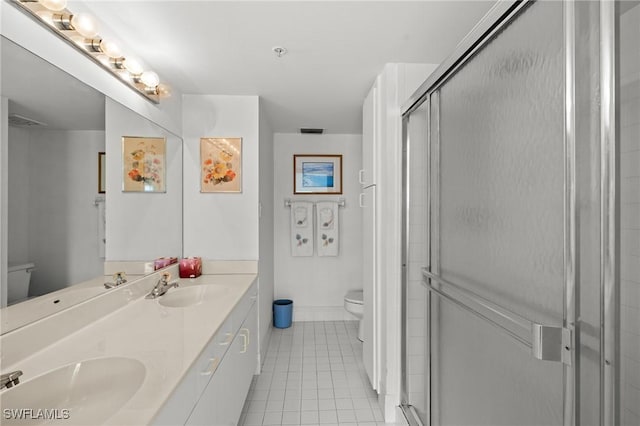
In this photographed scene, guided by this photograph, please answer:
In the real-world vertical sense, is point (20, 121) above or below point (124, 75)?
below

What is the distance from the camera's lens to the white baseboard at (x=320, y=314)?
3883 millimetres

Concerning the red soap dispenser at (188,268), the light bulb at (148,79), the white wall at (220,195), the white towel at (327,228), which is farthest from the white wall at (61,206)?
the white towel at (327,228)

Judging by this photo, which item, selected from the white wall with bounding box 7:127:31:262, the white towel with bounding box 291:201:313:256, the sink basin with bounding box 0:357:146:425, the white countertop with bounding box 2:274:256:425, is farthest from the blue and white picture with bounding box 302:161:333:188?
the sink basin with bounding box 0:357:146:425

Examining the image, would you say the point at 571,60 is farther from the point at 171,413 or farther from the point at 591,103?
the point at 171,413

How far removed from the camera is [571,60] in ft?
2.27

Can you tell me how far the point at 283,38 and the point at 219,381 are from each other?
168 cm

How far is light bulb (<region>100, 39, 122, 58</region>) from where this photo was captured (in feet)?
4.90

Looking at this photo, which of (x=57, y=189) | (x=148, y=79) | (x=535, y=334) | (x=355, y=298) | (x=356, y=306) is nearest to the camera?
(x=535, y=334)

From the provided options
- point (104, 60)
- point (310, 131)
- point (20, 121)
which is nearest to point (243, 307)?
point (20, 121)

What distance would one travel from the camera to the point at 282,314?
3.62 meters

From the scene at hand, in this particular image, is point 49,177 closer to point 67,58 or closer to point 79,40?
point 67,58

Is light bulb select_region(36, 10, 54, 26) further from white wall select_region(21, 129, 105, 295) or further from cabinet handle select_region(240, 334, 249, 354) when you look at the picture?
cabinet handle select_region(240, 334, 249, 354)

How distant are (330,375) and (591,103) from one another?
2474mm

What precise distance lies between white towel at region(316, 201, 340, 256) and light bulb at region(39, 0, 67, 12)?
111 inches
